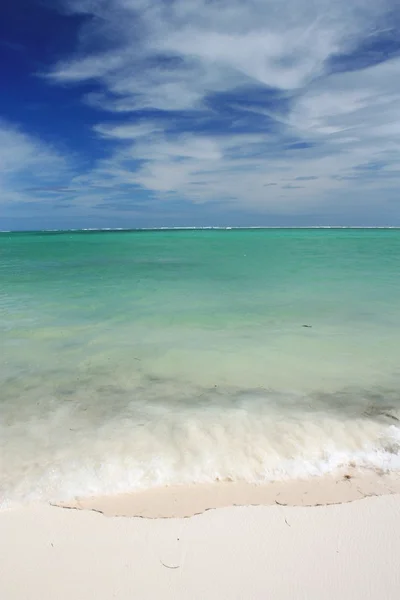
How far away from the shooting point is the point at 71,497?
2.91 m

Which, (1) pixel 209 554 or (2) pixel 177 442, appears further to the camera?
(2) pixel 177 442

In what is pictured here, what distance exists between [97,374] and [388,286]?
10.1 m

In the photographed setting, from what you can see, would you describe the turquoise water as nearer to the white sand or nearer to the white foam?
the white foam

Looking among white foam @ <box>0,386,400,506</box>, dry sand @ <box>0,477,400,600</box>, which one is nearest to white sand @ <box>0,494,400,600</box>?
dry sand @ <box>0,477,400,600</box>

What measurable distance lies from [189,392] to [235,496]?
187 cm

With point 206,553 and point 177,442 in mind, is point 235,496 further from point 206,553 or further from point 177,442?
point 177,442

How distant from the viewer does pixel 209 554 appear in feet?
7.83

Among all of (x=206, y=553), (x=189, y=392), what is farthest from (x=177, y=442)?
(x=206, y=553)

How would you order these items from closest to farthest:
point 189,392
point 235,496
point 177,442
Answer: point 235,496
point 177,442
point 189,392

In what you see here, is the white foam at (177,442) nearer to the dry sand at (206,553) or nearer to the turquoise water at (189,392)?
the turquoise water at (189,392)

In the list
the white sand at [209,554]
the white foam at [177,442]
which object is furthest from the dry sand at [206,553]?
A: the white foam at [177,442]

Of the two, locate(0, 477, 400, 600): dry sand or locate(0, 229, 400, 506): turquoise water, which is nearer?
locate(0, 477, 400, 600): dry sand

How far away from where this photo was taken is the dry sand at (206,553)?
2.19m

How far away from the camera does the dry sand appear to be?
2186 mm
